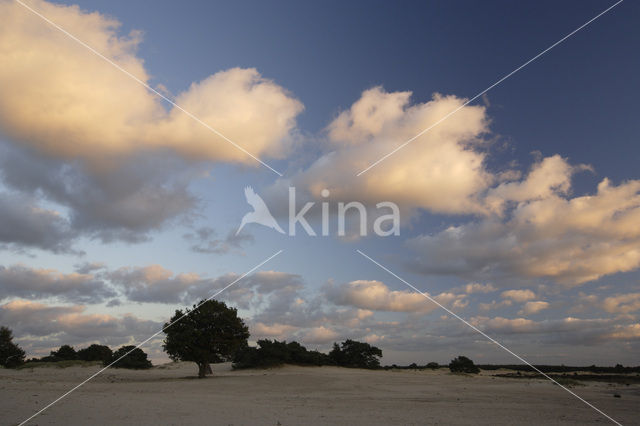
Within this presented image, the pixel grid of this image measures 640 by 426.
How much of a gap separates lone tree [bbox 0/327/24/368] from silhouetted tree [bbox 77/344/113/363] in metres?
13.8

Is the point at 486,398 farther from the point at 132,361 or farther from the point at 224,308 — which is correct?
the point at 132,361

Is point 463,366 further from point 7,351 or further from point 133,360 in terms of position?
point 7,351

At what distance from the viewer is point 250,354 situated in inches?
1839

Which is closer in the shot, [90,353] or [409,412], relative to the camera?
[409,412]

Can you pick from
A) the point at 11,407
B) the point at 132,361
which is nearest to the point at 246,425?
the point at 11,407

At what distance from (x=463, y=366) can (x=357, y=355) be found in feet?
41.7

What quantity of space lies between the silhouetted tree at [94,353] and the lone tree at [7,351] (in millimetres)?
13808

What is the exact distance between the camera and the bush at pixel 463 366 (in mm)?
48625

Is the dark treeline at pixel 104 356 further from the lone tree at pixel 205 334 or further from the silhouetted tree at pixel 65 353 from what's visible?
the lone tree at pixel 205 334

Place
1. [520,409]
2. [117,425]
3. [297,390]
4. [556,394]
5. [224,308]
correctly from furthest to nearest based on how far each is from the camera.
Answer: [224,308]
[297,390]
[556,394]
[520,409]
[117,425]

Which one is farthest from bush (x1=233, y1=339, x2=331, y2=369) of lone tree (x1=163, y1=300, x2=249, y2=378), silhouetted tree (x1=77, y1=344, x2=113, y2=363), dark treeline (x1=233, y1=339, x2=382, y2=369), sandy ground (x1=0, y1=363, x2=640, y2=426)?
silhouetted tree (x1=77, y1=344, x2=113, y2=363)

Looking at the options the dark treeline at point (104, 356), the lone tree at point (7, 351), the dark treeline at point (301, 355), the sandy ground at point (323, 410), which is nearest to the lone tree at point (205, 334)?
the dark treeline at point (301, 355)

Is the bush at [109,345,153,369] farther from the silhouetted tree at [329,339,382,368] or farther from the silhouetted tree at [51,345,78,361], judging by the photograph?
the silhouetted tree at [329,339,382,368]

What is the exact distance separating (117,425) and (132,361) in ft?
146
